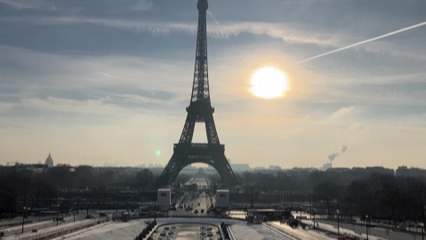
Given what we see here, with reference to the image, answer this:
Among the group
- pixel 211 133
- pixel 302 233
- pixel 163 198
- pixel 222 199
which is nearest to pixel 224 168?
pixel 211 133

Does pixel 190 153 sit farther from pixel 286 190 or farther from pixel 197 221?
pixel 286 190

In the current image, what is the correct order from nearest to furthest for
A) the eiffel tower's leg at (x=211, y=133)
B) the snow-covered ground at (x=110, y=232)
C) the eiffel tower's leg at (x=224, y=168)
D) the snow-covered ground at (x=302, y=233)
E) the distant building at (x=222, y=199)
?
Result: 1. the snow-covered ground at (x=110, y=232)
2. the snow-covered ground at (x=302, y=233)
3. the distant building at (x=222, y=199)
4. the eiffel tower's leg at (x=211, y=133)
5. the eiffel tower's leg at (x=224, y=168)

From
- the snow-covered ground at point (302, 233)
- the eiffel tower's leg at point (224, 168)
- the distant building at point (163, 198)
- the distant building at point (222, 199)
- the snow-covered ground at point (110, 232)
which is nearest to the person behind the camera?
the snow-covered ground at point (110, 232)

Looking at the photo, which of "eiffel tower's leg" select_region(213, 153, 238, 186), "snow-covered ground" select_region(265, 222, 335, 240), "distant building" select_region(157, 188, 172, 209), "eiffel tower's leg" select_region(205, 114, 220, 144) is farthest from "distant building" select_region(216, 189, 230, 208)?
"snow-covered ground" select_region(265, 222, 335, 240)

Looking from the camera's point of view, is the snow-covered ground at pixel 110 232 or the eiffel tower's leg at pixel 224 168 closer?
the snow-covered ground at pixel 110 232

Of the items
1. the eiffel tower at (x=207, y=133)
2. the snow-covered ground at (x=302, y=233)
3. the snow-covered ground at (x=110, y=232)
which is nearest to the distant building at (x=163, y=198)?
the eiffel tower at (x=207, y=133)

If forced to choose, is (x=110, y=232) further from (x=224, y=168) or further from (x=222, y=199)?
(x=224, y=168)

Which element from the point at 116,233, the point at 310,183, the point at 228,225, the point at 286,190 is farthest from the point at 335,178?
the point at 116,233

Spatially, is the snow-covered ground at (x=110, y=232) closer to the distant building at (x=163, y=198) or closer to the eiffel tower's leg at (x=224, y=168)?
the distant building at (x=163, y=198)
